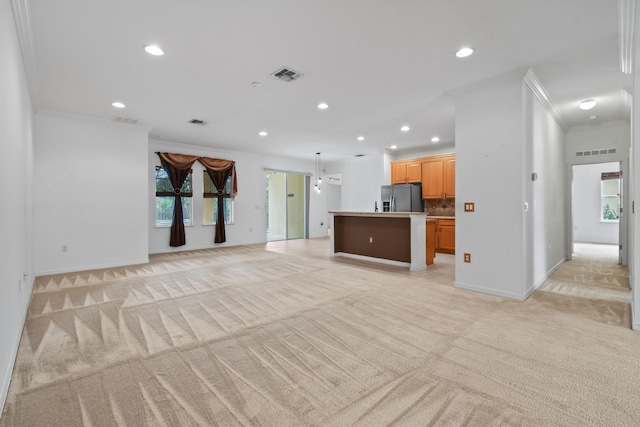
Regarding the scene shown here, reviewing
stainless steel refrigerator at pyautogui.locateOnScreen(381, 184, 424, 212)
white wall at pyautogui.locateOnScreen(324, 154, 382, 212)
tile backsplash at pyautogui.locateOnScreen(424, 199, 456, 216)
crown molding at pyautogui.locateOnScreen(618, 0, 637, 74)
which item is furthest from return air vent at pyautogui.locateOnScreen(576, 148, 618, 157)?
white wall at pyautogui.locateOnScreen(324, 154, 382, 212)

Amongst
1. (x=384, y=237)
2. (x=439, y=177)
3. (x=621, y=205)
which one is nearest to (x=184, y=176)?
(x=384, y=237)

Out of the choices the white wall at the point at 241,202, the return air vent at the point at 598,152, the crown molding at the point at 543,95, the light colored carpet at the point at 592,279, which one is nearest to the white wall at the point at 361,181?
the white wall at the point at 241,202

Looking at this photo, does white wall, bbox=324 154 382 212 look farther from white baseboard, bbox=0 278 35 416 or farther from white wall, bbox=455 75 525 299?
white baseboard, bbox=0 278 35 416

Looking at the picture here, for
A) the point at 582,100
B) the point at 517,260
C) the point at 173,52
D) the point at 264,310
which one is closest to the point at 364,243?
the point at 517,260

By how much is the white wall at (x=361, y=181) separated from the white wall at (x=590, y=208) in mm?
→ 5828

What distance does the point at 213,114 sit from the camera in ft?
17.1

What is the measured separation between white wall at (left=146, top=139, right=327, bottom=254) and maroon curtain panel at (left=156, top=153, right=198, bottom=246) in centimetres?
21

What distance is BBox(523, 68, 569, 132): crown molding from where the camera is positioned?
3.62m

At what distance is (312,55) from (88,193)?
496 centimetres

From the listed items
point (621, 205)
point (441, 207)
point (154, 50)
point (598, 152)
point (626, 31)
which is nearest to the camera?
point (626, 31)

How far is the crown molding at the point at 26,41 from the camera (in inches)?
91.8

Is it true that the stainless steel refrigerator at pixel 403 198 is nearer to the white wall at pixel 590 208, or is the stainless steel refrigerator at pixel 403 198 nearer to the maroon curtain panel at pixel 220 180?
the maroon curtain panel at pixel 220 180

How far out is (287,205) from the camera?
33.6 feet

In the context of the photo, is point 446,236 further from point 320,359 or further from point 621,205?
point 320,359
